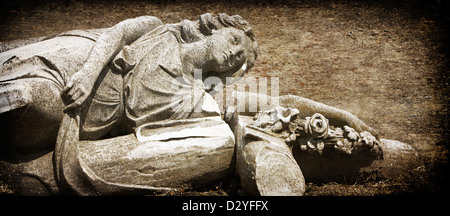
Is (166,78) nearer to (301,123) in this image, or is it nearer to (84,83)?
(84,83)

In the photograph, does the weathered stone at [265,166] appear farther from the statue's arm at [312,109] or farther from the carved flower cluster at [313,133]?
the statue's arm at [312,109]

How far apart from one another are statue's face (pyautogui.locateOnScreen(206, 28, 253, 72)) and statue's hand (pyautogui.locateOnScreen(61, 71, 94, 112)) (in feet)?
3.66

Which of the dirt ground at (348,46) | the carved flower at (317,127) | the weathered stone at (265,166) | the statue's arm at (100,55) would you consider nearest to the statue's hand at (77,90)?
the statue's arm at (100,55)

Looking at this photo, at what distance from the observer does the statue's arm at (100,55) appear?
10.4 ft

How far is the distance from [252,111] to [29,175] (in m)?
1.97

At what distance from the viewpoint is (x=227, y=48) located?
3.75 m

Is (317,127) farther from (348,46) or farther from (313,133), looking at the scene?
(348,46)

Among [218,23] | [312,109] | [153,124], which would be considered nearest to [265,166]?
[312,109]

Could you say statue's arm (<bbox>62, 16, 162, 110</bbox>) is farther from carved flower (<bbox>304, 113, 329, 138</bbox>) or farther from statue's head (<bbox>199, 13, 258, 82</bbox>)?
carved flower (<bbox>304, 113, 329, 138</bbox>)

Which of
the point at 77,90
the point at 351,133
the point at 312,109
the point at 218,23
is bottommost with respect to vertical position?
the point at 351,133

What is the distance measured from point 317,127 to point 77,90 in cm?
198

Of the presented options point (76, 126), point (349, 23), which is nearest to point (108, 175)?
point (76, 126)

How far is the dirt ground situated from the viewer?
18.0 feet

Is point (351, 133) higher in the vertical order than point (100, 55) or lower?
lower
